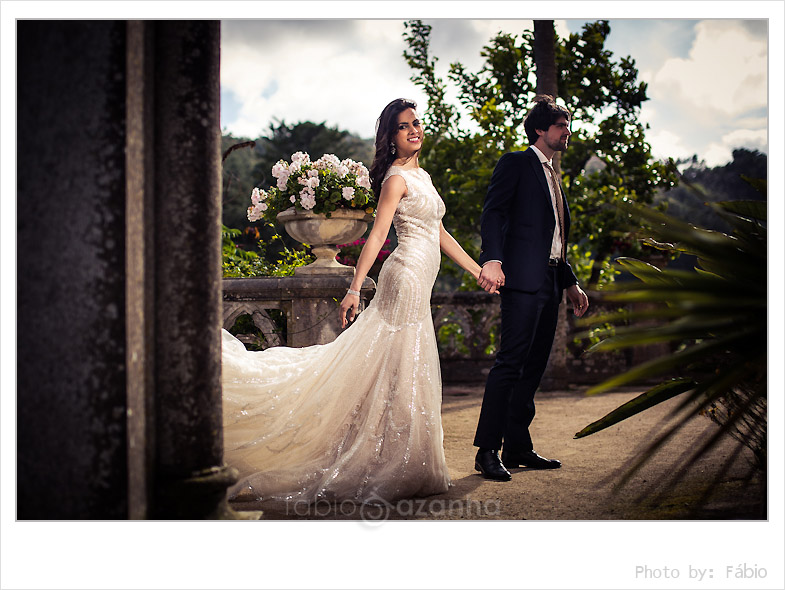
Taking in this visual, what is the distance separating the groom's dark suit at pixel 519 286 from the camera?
386 cm

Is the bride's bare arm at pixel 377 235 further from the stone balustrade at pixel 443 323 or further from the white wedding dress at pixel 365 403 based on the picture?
the stone balustrade at pixel 443 323

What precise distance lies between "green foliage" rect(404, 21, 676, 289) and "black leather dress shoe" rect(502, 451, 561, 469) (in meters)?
5.92

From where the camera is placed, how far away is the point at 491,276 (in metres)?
3.70

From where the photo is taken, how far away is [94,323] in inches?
80.4

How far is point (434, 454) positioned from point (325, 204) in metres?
2.65

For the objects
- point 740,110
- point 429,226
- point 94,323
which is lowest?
point 94,323

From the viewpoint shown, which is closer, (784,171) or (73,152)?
(73,152)

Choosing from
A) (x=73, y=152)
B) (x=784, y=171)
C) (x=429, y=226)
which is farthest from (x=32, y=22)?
(x=784, y=171)

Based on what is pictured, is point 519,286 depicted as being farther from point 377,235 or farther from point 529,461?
point 529,461

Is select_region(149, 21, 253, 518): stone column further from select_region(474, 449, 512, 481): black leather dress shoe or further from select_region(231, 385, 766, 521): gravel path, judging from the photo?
select_region(474, 449, 512, 481): black leather dress shoe

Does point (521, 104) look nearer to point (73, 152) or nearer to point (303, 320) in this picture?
point (303, 320)

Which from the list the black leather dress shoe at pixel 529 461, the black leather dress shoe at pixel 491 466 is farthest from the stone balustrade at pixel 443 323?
the black leather dress shoe at pixel 491 466

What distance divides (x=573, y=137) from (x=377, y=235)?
7746mm

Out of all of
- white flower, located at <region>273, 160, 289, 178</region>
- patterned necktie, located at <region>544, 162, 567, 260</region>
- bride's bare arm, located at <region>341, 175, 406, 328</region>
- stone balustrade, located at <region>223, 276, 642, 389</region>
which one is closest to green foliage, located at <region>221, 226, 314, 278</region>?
stone balustrade, located at <region>223, 276, 642, 389</region>
